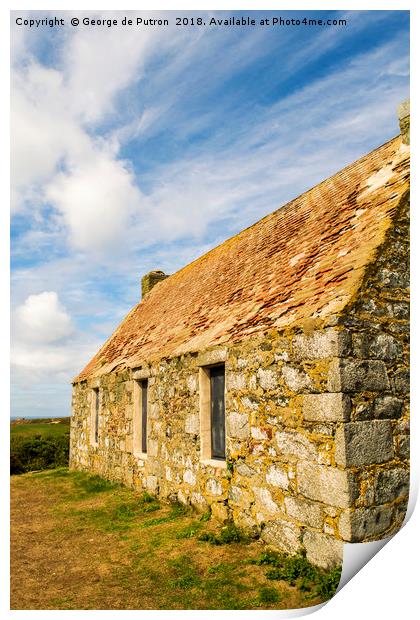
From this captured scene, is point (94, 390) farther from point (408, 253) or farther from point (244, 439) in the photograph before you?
point (408, 253)

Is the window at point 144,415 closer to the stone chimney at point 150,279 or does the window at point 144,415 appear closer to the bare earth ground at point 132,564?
the bare earth ground at point 132,564

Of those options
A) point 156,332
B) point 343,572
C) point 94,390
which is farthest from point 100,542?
point 94,390

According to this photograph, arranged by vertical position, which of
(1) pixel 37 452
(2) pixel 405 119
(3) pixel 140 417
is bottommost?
(1) pixel 37 452

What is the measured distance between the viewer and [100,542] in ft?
24.4

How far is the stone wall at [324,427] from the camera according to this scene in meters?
5.11

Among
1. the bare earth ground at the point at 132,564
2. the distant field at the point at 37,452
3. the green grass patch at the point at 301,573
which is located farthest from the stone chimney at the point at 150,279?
the green grass patch at the point at 301,573

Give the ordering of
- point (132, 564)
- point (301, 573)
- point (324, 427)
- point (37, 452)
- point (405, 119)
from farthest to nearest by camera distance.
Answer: point (37, 452), point (405, 119), point (132, 564), point (324, 427), point (301, 573)

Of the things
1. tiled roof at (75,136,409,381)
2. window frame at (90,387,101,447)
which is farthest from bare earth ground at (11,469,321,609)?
window frame at (90,387,101,447)

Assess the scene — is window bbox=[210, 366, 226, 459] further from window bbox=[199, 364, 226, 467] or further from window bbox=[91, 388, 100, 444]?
window bbox=[91, 388, 100, 444]

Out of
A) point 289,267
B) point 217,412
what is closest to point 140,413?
point 217,412

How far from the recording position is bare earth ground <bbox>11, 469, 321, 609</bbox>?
5.06 metres

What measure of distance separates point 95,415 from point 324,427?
1069cm

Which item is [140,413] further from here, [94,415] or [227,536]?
[227,536]

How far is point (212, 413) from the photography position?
7887 mm
